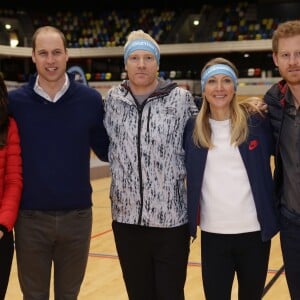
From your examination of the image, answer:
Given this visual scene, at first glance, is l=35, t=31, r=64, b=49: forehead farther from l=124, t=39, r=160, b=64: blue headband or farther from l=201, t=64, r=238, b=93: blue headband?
l=201, t=64, r=238, b=93: blue headband

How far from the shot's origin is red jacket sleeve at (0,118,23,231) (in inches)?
94.6

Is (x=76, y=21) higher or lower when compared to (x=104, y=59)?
higher

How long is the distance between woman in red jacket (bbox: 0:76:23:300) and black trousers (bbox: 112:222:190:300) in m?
0.51

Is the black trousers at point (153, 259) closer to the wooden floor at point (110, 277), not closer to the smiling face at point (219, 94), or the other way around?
the smiling face at point (219, 94)

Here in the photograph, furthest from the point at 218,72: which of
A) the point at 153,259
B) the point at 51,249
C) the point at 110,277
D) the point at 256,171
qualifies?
the point at 110,277

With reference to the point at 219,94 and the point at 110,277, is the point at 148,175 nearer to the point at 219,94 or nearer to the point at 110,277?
the point at 219,94

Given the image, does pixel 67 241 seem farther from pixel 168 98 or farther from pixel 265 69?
pixel 265 69

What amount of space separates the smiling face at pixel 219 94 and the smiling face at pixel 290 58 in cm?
28

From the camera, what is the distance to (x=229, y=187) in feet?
7.99

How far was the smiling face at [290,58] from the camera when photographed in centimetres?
224

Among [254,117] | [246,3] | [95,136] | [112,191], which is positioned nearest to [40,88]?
[95,136]

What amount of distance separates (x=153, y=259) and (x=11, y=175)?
0.78m

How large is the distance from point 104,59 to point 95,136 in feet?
73.5

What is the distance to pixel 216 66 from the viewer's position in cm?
250
